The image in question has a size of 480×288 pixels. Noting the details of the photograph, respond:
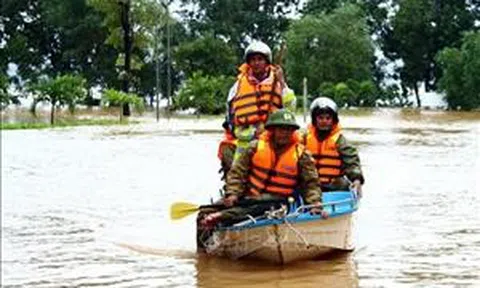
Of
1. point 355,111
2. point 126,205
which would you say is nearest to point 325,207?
point 126,205

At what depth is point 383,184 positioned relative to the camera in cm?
1567

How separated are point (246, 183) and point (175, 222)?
9.99 ft

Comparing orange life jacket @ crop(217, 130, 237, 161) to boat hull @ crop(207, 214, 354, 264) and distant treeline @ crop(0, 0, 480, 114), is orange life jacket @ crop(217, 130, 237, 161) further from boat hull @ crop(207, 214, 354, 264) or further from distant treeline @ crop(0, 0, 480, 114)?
distant treeline @ crop(0, 0, 480, 114)

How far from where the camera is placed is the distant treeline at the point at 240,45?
4809 centimetres

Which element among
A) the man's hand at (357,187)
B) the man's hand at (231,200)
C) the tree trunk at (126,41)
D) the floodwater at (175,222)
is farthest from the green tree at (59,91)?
the man's hand at (231,200)

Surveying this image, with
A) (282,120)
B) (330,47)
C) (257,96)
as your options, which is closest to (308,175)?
(282,120)

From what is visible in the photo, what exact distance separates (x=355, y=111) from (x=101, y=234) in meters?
41.8

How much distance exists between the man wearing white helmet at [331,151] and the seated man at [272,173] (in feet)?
2.63

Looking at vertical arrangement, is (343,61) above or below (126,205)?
above

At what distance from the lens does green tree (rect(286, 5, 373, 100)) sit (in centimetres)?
5534

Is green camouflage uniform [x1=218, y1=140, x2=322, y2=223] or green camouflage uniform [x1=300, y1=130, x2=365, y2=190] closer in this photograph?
green camouflage uniform [x1=218, y1=140, x2=322, y2=223]

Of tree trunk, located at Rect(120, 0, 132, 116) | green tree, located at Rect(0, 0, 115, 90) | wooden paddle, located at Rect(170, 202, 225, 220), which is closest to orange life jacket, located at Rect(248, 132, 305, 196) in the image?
wooden paddle, located at Rect(170, 202, 225, 220)

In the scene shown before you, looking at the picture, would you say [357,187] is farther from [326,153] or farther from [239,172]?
[239,172]

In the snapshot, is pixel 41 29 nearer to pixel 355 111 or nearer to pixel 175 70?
pixel 175 70
